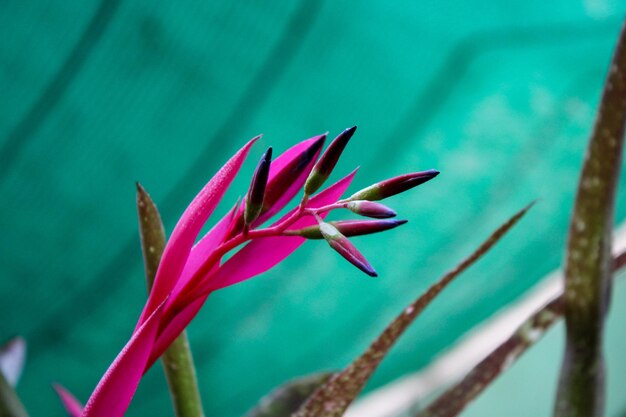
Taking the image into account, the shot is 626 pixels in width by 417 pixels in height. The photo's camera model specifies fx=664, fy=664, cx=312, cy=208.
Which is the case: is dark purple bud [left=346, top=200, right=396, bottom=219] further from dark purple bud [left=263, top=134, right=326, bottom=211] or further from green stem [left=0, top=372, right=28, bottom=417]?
green stem [left=0, top=372, right=28, bottom=417]

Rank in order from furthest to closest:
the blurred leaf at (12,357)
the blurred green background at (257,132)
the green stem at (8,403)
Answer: the blurred green background at (257,132) < the blurred leaf at (12,357) < the green stem at (8,403)

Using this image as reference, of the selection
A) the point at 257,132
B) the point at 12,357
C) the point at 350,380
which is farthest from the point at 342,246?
the point at 257,132

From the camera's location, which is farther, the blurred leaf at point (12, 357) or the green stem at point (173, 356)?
the blurred leaf at point (12, 357)

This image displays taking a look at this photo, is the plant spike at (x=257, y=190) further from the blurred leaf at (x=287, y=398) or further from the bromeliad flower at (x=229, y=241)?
the blurred leaf at (x=287, y=398)

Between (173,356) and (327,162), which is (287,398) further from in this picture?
(327,162)

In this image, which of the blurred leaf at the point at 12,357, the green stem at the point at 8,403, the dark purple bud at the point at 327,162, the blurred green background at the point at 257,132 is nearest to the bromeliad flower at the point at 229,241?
the dark purple bud at the point at 327,162

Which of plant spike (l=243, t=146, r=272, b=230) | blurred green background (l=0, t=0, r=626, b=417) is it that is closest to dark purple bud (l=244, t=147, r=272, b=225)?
plant spike (l=243, t=146, r=272, b=230)
